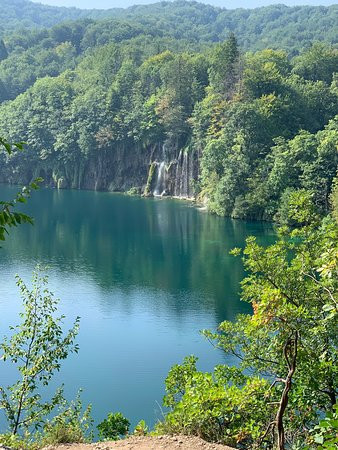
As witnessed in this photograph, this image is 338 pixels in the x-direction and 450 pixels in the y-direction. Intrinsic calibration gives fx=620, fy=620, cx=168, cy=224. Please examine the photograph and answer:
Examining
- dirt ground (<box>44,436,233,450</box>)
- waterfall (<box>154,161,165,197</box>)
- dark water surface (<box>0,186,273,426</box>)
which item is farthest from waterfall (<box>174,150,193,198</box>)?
dirt ground (<box>44,436,233,450</box>)

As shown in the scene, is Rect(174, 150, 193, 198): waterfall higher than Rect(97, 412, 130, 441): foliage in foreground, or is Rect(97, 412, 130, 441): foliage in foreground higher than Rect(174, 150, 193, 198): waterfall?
Rect(174, 150, 193, 198): waterfall

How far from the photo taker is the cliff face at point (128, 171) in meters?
58.5

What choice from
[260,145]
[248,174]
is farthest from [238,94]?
[248,174]

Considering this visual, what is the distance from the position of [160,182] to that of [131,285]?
31767mm

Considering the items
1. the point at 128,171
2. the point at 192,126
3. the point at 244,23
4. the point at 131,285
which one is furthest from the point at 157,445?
the point at 244,23

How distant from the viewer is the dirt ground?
812cm

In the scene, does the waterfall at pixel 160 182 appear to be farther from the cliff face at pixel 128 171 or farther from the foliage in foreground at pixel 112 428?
the foliage in foreground at pixel 112 428

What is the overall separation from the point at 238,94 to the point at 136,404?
40.8 m

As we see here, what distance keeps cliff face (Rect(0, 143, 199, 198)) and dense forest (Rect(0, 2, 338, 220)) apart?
114 millimetres

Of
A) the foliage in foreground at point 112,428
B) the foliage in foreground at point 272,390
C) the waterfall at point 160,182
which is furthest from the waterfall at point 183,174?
the foliage in foreground at point 272,390

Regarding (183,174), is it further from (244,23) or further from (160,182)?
(244,23)

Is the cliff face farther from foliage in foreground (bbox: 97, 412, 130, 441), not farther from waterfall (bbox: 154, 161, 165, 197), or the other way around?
foliage in foreground (bbox: 97, 412, 130, 441)

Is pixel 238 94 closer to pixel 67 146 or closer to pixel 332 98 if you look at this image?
pixel 332 98

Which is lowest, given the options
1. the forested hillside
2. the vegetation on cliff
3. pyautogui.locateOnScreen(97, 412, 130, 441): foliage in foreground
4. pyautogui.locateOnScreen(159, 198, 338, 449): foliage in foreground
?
pyautogui.locateOnScreen(97, 412, 130, 441): foliage in foreground
